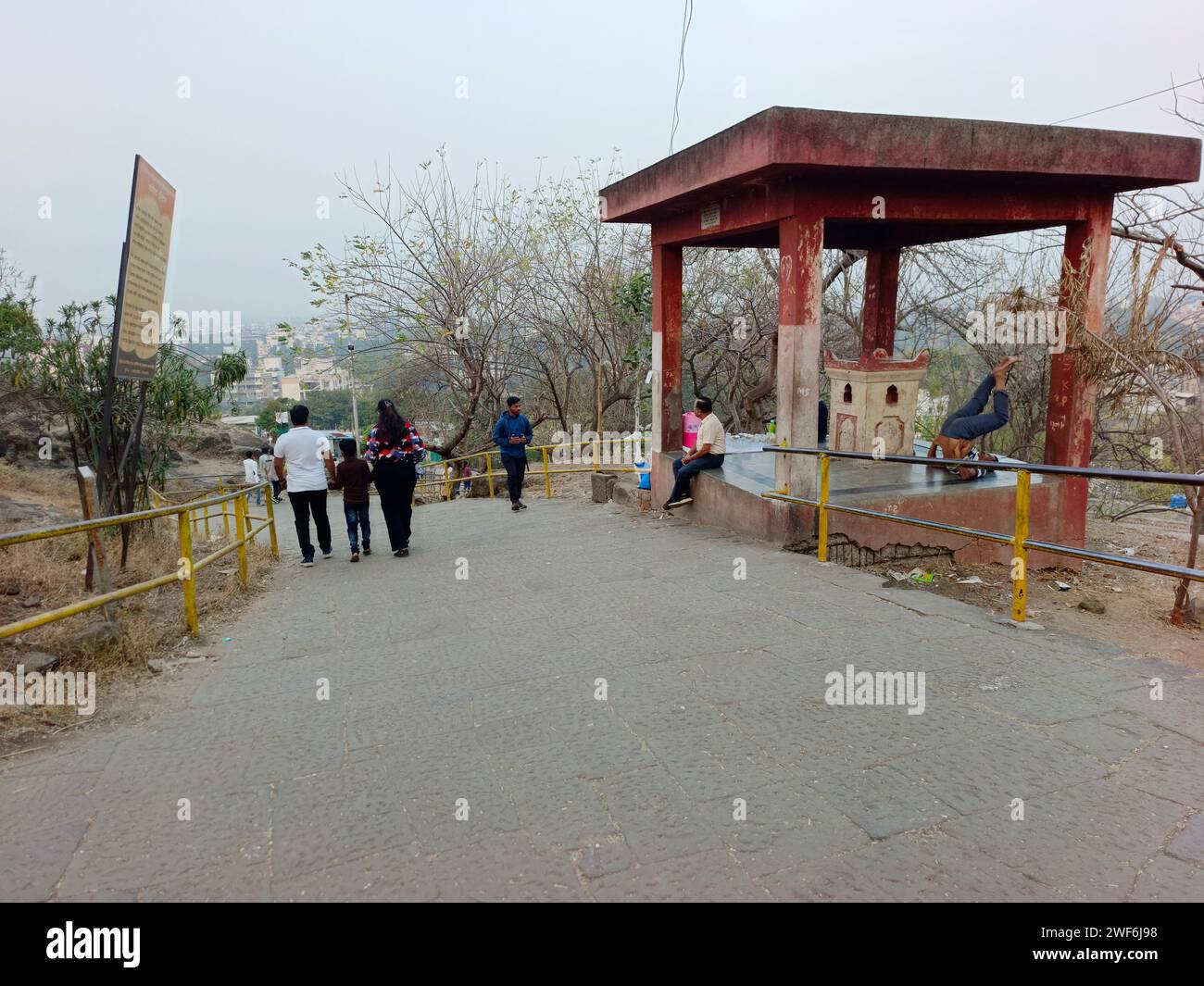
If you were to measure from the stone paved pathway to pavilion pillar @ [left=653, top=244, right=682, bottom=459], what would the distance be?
553 centimetres

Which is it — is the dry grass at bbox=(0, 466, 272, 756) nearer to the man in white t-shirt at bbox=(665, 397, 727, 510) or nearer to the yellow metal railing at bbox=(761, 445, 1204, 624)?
the man in white t-shirt at bbox=(665, 397, 727, 510)

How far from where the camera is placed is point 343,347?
18.0 meters

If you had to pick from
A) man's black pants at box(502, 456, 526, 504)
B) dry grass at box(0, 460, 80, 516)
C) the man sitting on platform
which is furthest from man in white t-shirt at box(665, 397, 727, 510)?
dry grass at box(0, 460, 80, 516)

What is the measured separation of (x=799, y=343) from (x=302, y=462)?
5102 millimetres

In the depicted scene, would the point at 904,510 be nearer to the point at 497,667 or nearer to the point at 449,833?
the point at 497,667

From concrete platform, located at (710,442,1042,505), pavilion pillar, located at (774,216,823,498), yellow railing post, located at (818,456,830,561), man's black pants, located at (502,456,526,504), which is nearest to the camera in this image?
yellow railing post, located at (818,456,830,561)

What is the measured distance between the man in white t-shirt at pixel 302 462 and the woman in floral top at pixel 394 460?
1.75ft

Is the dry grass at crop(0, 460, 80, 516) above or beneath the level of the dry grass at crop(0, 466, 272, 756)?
beneath

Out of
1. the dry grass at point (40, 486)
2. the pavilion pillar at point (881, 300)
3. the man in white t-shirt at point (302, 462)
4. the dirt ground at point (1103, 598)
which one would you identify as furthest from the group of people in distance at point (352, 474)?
the dry grass at point (40, 486)

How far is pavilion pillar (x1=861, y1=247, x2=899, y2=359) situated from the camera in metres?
11.5

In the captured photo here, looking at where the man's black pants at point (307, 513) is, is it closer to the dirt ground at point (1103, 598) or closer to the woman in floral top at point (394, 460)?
the woman in floral top at point (394, 460)
